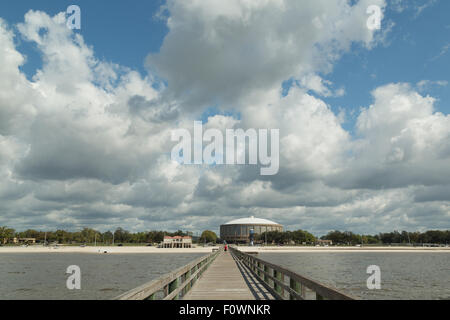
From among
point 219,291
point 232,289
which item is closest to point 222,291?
point 219,291

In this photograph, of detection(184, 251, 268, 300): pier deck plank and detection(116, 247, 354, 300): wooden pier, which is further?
detection(184, 251, 268, 300): pier deck plank

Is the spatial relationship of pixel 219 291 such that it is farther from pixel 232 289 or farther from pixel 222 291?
pixel 232 289

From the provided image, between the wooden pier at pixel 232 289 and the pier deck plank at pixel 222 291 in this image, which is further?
the pier deck plank at pixel 222 291

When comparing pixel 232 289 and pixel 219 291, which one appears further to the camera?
pixel 232 289

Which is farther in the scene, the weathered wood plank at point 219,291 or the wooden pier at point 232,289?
the weathered wood plank at point 219,291

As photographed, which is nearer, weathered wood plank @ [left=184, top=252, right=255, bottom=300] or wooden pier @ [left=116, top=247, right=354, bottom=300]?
wooden pier @ [left=116, top=247, right=354, bottom=300]

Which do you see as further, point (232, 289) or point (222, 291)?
point (232, 289)
